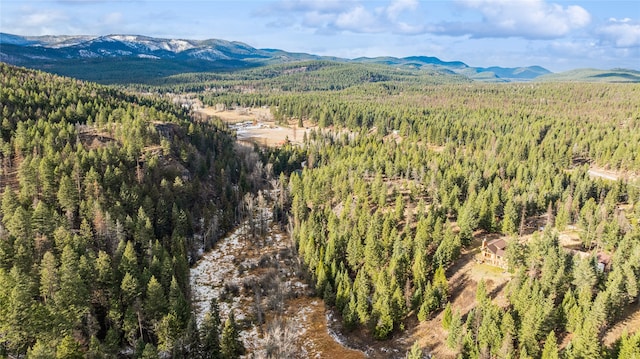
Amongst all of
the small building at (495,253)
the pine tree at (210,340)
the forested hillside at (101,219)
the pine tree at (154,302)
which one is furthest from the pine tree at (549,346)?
the pine tree at (154,302)

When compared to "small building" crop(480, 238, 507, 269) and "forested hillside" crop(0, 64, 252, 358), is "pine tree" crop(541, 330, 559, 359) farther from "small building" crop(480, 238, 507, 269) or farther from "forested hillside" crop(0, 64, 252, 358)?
"forested hillside" crop(0, 64, 252, 358)

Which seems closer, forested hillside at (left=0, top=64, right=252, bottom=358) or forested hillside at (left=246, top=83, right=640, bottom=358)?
forested hillside at (left=0, top=64, right=252, bottom=358)

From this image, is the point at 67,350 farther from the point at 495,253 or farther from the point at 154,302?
the point at 495,253

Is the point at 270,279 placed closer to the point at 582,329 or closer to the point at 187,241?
the point at 187,241

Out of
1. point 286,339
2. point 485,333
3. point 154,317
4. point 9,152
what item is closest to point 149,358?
point 154,317

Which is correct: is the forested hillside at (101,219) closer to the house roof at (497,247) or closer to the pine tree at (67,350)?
the pine tree at (67,350)

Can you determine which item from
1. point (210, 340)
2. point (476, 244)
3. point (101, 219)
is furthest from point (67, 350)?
point (476, 244)

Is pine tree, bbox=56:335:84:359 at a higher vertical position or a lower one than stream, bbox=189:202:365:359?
higher

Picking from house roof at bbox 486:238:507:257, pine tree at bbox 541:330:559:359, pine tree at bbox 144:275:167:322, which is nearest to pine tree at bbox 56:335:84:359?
pine tree at bbox 144:275:167:322
